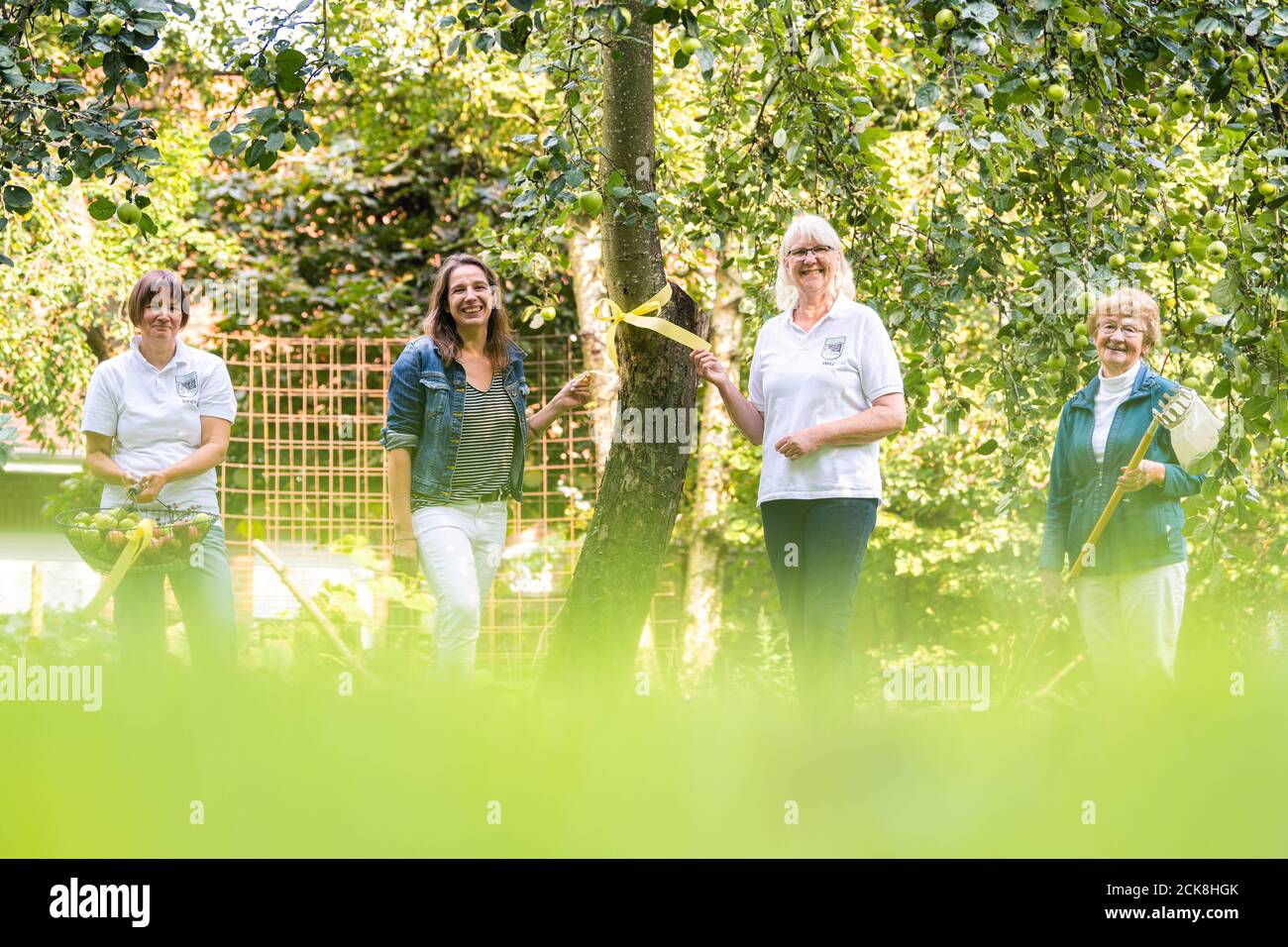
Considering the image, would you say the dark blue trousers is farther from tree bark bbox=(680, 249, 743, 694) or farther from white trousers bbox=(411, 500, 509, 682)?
tree bark bbox=(680, 249, 743, 694)

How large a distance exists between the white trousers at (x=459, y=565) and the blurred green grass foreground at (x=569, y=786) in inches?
36.0

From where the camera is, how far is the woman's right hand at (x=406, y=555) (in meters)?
3.38

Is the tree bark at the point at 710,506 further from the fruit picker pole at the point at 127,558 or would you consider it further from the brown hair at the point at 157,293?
the fruit picker pole at the point at 127,558

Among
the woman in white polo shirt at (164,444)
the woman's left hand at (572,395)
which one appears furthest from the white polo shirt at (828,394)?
the woman in white polo shirt at (164,444)

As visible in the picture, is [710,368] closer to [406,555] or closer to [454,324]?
[454,324]

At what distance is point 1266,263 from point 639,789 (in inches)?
65.5

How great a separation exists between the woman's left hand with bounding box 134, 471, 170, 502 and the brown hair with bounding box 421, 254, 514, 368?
0.78m

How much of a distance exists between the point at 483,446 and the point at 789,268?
913 mm

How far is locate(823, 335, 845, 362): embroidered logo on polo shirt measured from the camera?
10.1 feet

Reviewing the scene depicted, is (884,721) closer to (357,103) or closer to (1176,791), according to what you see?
(1176,791)

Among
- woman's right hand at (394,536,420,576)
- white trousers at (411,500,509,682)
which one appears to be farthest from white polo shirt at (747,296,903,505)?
woman's right hand at (394,536,420,576)

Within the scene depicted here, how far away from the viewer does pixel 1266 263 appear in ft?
8.75

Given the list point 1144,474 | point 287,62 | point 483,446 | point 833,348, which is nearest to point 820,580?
point 833,348

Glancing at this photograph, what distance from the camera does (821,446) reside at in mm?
2982
